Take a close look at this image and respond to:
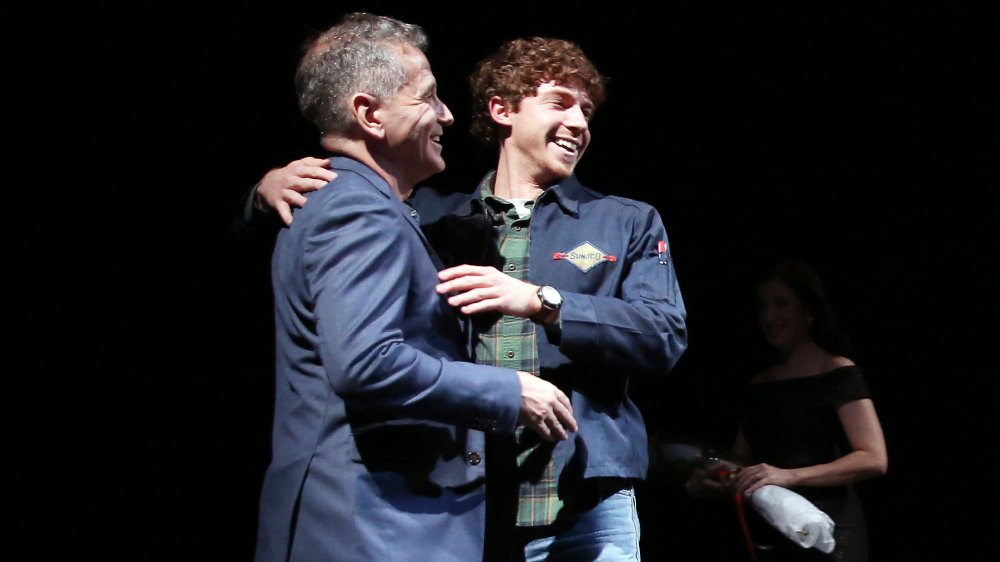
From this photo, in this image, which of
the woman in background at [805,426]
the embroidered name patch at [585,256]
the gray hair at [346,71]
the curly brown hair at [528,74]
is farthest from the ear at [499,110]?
the woman in background at [805,426]

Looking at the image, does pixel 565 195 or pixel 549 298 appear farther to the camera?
pixel 565 195

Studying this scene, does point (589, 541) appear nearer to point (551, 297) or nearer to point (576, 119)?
point (551, 297)

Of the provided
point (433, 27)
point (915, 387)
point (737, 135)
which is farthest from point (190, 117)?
point (915, 387)

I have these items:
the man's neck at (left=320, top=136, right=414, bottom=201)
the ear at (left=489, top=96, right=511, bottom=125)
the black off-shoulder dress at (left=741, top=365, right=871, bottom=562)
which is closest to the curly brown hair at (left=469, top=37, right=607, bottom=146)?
the ear at (left=489, top=96, right=511, bottom=125)

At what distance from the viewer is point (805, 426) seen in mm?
3232

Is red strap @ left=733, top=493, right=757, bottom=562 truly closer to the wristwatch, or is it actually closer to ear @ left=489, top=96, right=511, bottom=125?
ear @ left=489, top=96, right=511, bottom=125

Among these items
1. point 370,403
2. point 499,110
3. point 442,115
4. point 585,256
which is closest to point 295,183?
point 442,115

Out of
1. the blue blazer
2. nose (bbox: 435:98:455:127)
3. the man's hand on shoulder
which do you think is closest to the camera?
the blue blazer

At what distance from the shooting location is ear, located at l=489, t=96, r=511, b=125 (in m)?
2.27

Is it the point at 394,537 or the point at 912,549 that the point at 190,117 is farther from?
the point at 912,549

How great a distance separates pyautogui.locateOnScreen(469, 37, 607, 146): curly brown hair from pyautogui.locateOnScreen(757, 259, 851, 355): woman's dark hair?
143 cm

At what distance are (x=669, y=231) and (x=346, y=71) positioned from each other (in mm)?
2238

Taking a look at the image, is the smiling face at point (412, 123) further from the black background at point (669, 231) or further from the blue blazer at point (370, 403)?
the black background at point (669, 231)

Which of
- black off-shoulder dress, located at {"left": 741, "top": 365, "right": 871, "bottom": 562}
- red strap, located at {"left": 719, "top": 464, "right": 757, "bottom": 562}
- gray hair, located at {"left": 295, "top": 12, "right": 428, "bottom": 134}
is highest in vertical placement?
gray hair, located at {"left": 295, "top": 12, "right": 428, "bottom": 134}
